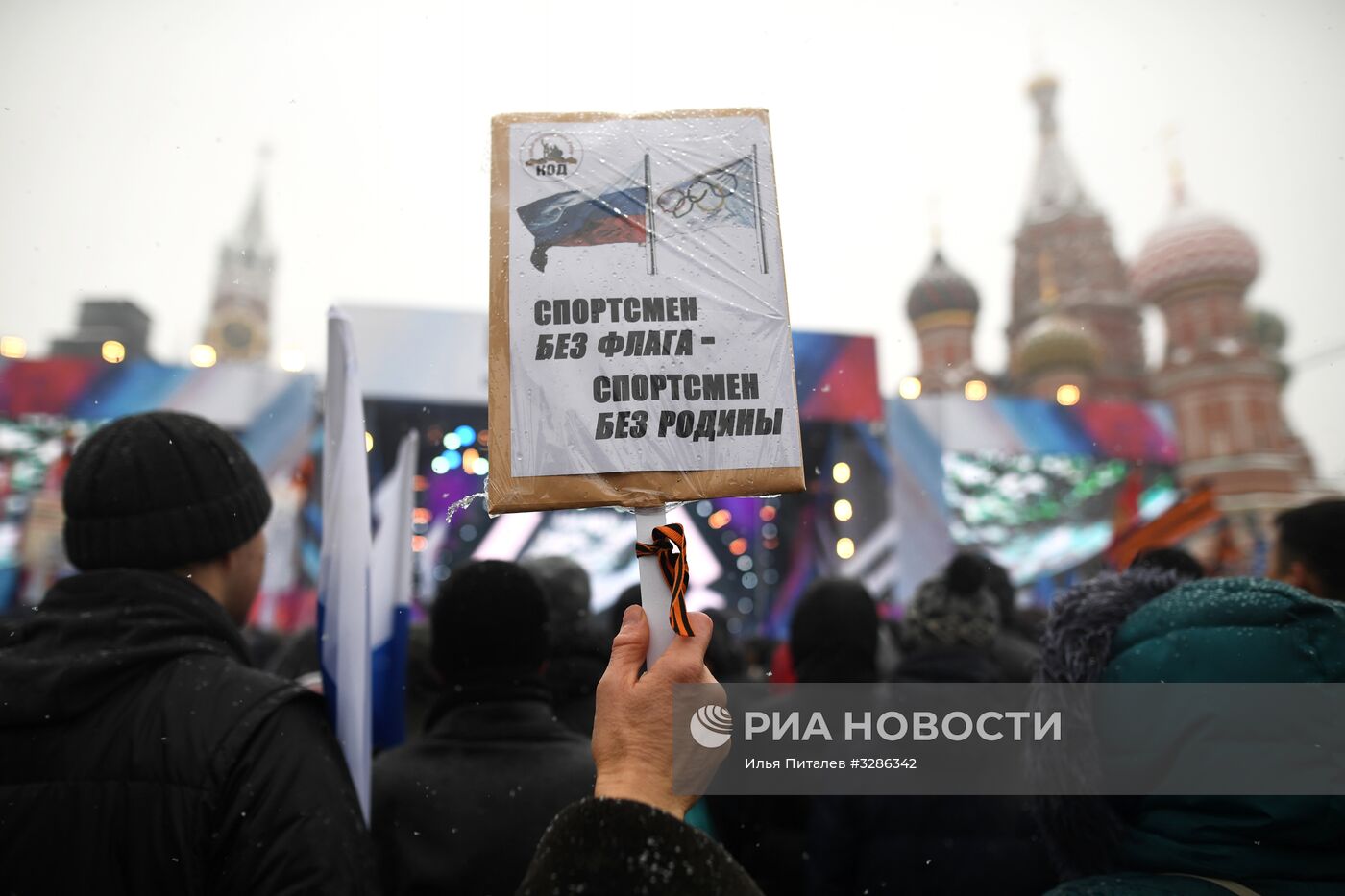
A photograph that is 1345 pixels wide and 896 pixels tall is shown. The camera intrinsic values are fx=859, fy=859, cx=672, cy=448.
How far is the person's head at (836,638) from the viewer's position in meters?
2.65

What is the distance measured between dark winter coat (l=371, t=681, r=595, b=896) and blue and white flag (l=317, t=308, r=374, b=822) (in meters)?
0.15

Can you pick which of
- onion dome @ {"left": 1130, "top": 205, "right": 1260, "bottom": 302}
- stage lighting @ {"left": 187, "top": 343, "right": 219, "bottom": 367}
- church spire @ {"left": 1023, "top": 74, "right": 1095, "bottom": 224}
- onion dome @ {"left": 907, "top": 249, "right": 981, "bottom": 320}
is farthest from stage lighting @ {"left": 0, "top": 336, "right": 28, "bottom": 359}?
church spire @ {"left": 1023, "top": 74, "right": 1095, "bottom": 224}

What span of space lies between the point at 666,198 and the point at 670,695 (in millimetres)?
785

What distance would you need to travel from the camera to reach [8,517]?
36.1 feet

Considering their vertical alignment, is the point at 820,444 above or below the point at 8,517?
above

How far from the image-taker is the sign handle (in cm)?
118

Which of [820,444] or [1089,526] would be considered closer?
[820,444]

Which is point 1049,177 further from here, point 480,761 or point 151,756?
point 151,756

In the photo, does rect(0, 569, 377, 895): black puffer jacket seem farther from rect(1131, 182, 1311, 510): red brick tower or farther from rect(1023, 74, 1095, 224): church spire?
rect(1023, 74, 1095, 224): church spire

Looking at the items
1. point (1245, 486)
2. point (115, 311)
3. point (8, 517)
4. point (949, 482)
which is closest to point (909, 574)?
point (949, 482)

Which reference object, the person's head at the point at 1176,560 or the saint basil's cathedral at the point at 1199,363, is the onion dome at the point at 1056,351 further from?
the person's head at the point at 1176,560

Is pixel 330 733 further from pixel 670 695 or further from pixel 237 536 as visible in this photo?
pixel 670 695

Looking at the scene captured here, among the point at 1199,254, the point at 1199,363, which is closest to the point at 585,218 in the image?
the point at 1199,363

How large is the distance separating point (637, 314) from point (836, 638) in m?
1.66
